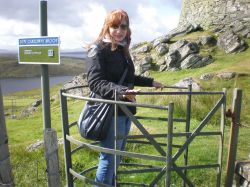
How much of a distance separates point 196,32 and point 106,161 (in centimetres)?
2254

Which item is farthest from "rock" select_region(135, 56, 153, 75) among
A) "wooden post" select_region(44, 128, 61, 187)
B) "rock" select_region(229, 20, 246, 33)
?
"wooden post" select_region(44, 128, 61, 187)

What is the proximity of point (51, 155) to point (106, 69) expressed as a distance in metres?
1.09

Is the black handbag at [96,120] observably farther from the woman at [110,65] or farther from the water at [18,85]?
the water at [18,85]

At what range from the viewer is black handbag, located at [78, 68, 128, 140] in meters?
4.20

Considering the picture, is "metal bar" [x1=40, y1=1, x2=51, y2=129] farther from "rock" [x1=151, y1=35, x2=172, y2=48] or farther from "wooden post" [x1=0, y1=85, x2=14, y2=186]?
"rock" [x1=151, y1=35, x2=172, y2=48]

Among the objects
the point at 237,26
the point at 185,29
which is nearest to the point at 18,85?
the point at 185,29

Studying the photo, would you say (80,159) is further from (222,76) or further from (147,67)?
(147,67)

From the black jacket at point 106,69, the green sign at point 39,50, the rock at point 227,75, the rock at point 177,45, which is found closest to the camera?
the black jacket at point 106,69

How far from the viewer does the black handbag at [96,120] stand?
4199mm

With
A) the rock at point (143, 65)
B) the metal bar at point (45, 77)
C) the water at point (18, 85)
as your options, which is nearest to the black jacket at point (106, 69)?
the metal bar at point (45, 77)

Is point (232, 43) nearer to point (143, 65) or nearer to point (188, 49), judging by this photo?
point (188, 49)

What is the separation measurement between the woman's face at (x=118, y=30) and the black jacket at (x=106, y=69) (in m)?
0.10

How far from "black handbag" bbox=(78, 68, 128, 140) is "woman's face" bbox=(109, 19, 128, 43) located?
0.70 meters

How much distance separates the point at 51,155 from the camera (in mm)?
4527
